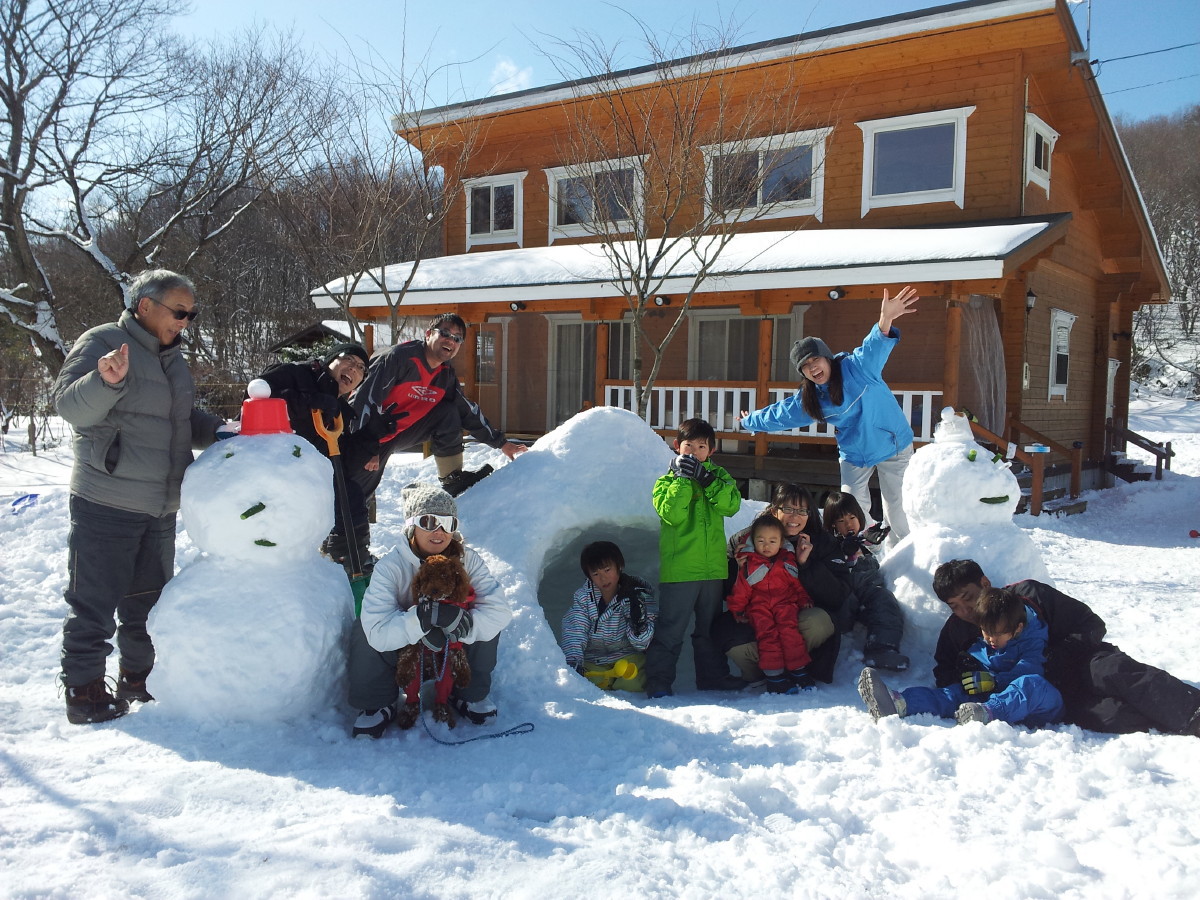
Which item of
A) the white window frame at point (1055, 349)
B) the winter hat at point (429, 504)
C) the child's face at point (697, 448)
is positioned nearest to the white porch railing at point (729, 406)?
the white window frame at point (1055, 349)

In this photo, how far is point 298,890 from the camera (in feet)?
5.90

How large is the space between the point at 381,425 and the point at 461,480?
504 mm

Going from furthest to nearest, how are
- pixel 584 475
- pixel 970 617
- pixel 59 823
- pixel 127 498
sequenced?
1. pixel 584 475
2. pixel 970 617
3. pixel 127 498
4. pixel 59 823

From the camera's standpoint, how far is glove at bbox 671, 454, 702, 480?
143 inches

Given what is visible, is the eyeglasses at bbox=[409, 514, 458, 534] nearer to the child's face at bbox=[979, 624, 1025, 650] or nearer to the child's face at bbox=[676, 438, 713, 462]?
the child's face at bbox=[676, 438, 713, 462]

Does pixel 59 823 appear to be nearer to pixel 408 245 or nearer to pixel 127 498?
pixel 127 498

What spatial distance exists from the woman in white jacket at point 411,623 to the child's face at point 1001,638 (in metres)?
1.83

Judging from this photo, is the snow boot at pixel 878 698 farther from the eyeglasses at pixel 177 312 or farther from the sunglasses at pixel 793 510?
the eyeglasses at pixel 177 312

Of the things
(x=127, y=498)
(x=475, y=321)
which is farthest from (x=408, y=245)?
(x=127, y=498)

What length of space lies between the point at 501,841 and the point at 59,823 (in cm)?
109

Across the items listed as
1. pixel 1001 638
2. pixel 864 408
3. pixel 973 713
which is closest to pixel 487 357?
pixel 864 408

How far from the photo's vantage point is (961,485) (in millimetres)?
3633

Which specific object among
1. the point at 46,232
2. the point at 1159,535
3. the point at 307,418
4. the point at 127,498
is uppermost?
the point at 46,232

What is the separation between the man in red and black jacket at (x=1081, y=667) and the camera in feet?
9.32
